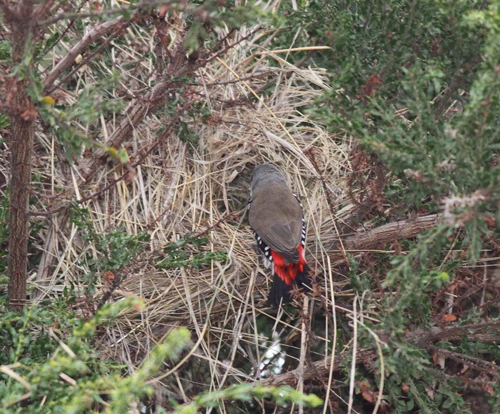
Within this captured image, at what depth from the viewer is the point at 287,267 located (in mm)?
4559

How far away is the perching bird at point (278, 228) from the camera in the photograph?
4.44m

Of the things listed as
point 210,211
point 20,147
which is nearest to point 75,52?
point 20,147

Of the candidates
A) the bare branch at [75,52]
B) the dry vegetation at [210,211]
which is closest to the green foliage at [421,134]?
the dry vegetation at [210,211]

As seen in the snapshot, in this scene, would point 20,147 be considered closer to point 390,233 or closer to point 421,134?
point 421,134

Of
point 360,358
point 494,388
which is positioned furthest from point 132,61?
point 494,388

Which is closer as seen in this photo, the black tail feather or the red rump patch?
the black tail feather

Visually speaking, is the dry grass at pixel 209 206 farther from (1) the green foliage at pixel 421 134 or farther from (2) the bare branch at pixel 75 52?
(2) the bare branch at pixel 75 52

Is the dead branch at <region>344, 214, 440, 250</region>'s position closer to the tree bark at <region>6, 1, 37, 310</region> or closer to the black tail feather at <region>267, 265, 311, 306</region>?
the black tail feather at <region>267, 265, 311, 306</region>

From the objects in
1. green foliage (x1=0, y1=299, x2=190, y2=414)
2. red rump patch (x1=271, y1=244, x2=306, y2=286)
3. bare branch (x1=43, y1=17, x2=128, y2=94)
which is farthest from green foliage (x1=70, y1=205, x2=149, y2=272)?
red rump patch (x1=271, y1=244, x2=306, y2=286)

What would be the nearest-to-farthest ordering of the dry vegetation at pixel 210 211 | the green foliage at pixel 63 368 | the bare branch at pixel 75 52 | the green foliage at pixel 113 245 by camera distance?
the green foliage at pixel 63 368
the bare branch at pixel 75 52
the green foliage at pixel 113 245
the dry vegetation at pixel 210 211

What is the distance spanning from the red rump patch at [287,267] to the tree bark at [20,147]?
134 cm

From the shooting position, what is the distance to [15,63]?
3148 mm

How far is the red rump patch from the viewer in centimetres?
444

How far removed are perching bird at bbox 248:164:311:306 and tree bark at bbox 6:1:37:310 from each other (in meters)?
1.31
